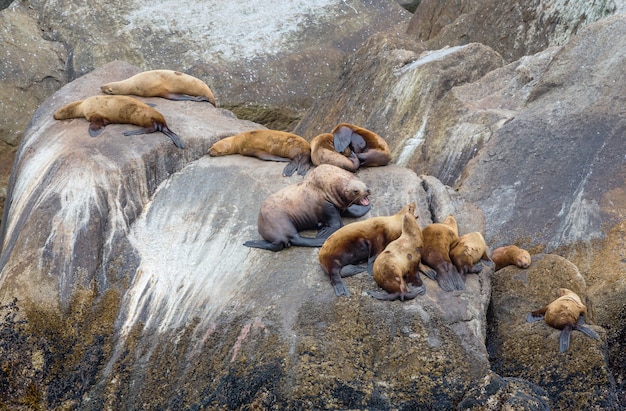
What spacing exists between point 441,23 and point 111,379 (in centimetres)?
876

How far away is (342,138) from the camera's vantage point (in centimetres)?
873

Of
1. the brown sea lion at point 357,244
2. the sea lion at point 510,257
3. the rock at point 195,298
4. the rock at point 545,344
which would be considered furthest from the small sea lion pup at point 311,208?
the rock at point 545,344

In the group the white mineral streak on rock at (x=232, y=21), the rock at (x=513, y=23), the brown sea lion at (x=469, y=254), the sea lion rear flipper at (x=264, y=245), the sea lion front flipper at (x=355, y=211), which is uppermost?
the rock at (x=513, y=23)

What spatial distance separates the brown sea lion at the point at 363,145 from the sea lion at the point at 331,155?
0.18 feet

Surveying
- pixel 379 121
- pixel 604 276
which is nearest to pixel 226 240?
pixel 604 276

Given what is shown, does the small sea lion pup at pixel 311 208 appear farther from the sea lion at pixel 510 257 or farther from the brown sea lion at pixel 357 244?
the sea lion at pixel 510 257

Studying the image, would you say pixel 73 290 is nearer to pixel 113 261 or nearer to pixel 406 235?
pixel 113 261

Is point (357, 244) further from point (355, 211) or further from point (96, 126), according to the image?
point (96, 126)

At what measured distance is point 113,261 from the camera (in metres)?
7.61

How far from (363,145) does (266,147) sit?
0.90 meters

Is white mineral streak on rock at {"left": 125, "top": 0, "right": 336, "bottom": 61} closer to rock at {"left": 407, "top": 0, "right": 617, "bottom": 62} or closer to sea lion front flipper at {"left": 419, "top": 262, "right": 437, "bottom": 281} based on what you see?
rock at {"left": 407, "top": 0, "right": 617, "bottom": 62}

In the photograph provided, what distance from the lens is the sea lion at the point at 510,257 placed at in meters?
7.68

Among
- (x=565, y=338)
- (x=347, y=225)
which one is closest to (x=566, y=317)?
(x=565, y=338)

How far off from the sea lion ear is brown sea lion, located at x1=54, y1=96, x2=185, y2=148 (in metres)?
1.42
